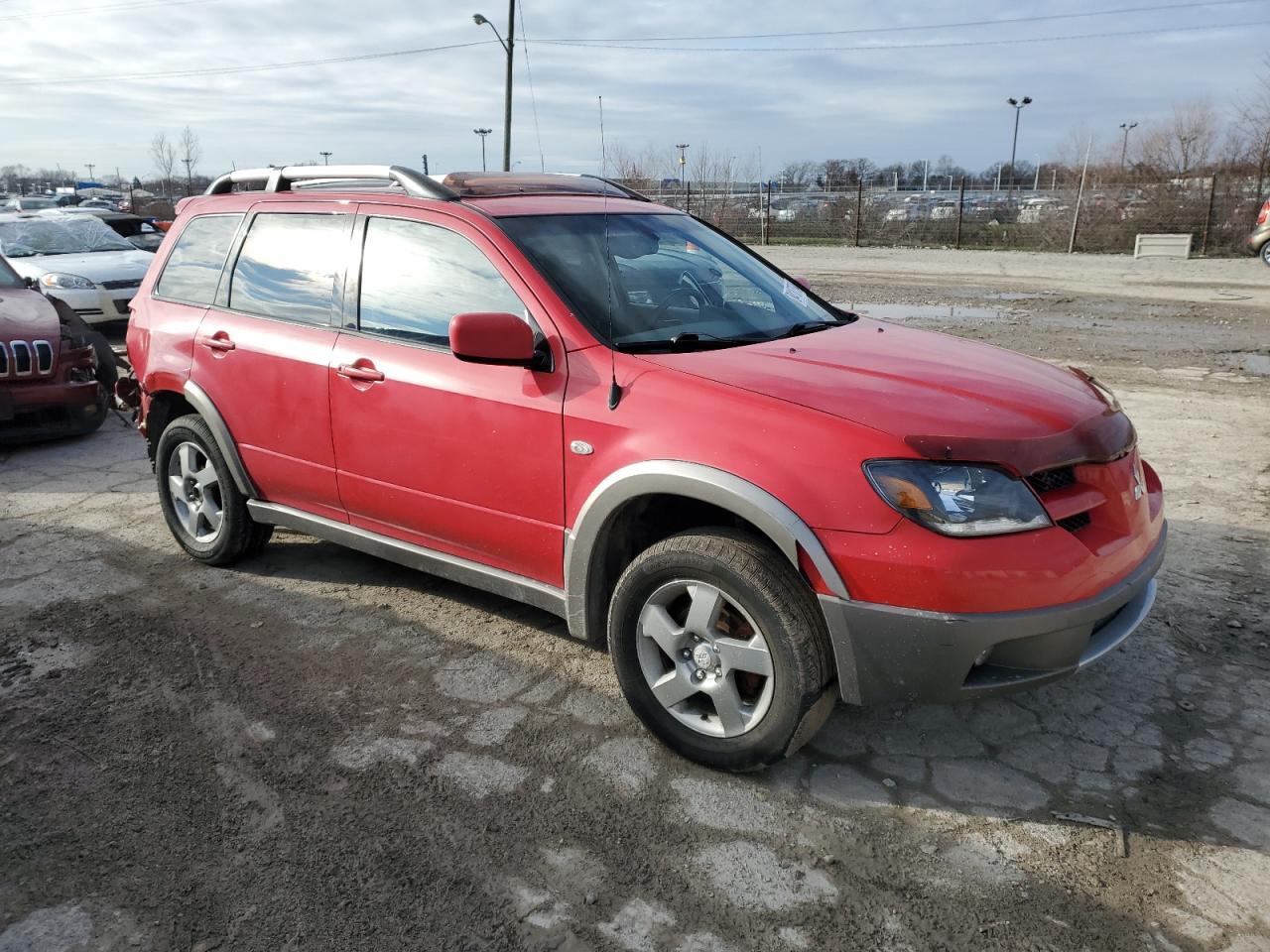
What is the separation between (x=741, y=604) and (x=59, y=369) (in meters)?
6.43

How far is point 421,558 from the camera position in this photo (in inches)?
156

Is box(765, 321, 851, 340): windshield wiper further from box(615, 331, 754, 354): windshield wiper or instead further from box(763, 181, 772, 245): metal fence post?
box(763, 181, 772, 245): metal fence post

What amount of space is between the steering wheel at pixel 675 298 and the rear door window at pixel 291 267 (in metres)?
1.40

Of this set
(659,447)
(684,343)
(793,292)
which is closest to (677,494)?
(659,447)

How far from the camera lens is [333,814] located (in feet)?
9.61

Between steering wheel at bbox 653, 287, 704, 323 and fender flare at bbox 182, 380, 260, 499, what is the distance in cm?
218

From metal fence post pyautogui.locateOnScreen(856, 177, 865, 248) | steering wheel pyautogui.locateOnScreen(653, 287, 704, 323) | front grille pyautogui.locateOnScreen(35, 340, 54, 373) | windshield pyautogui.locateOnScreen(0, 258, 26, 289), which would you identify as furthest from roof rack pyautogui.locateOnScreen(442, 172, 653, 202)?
metal fence post pyautogui.locateOnScreen(856, 177, 865, 248)

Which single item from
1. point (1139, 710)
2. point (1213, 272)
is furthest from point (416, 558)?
point (1213, 272)

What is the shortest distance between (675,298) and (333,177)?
71.3 inches

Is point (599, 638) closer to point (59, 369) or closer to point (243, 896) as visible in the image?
point (243, 896)

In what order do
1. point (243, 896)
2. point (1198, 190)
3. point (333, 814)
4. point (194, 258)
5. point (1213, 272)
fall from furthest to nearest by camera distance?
point (1198, 190), point (1213, 272), point (194, 258), point (333, 814), point (243, 896)

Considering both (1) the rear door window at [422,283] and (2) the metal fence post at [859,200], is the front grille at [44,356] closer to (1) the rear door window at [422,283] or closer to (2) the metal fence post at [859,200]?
(1) the rear door window at [422,283]

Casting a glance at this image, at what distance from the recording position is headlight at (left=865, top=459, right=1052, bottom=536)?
267 centimetres

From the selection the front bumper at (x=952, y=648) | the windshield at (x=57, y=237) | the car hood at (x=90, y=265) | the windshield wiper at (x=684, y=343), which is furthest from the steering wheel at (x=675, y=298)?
the windshield at (x=57, y=237)
